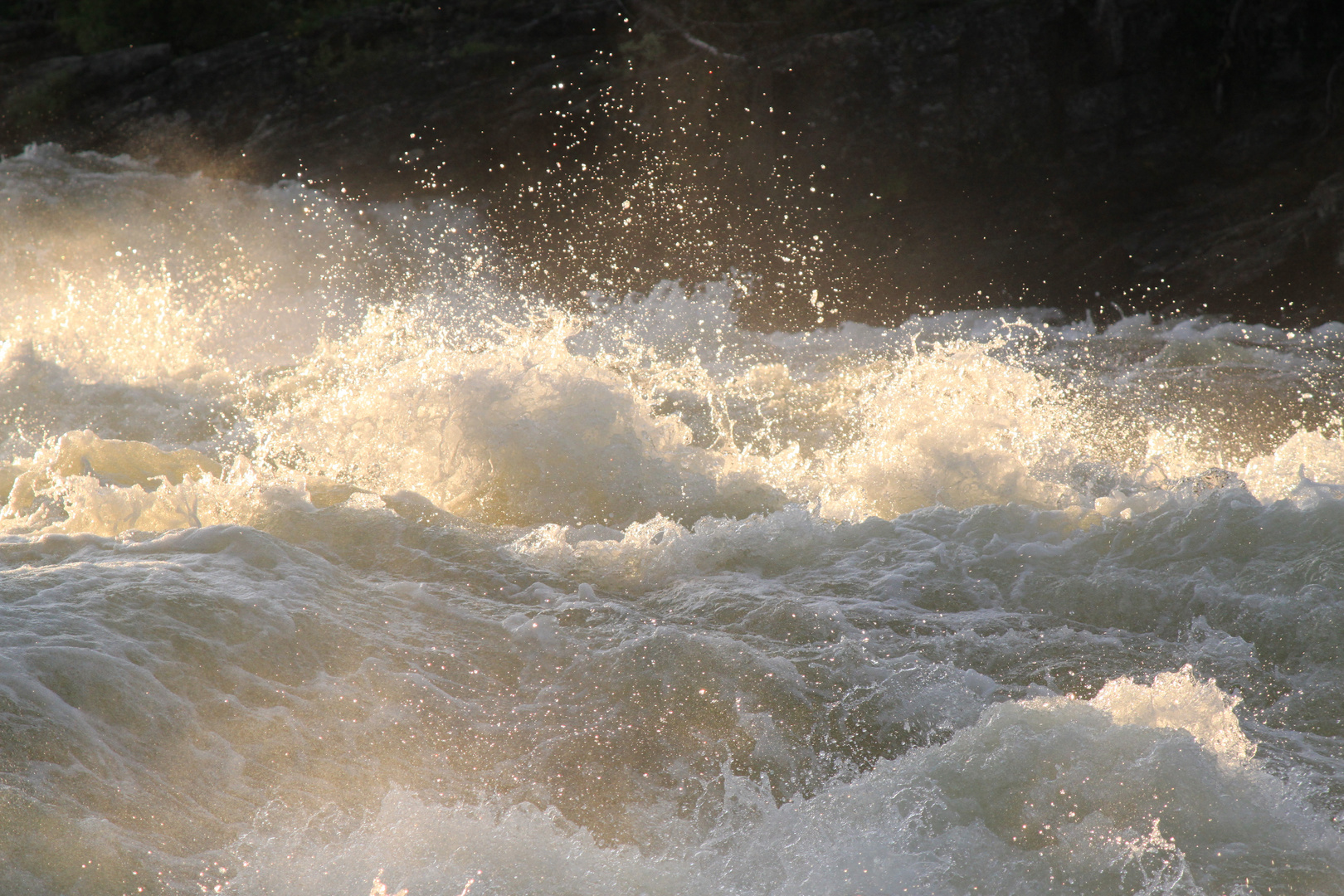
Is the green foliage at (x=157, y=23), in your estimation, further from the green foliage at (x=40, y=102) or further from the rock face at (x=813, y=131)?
the green foliage at (x=40, y=102)

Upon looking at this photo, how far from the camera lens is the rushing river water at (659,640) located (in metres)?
2.58

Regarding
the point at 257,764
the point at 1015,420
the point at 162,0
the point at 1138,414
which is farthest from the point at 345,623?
the point at 162,0

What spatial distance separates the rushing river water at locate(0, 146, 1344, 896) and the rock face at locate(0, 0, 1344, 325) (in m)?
6.02

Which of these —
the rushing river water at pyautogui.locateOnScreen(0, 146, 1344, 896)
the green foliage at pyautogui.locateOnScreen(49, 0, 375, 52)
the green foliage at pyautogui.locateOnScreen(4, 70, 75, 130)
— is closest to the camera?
the rushing river water at pyautogui.locateOnScreen(0, 146, 1344, 896)

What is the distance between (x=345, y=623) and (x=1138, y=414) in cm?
628

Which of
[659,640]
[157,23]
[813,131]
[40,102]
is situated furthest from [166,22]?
[659,640]

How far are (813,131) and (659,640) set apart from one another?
1200 centimetres

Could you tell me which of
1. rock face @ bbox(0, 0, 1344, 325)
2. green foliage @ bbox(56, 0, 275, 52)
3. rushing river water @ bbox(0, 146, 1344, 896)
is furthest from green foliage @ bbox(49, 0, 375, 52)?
rushing river water @ bbox(0, 146, 1344, 896)

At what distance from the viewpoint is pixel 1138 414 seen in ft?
25.1

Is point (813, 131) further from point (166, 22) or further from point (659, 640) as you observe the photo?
point (659, 640)

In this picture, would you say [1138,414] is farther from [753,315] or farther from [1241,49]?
[1241,49]

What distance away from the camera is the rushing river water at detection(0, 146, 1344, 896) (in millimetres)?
2578

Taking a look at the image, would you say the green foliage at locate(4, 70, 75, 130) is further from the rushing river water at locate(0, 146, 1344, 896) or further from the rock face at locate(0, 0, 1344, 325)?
the rushing river water at locate(0, 146, 1344, 896)

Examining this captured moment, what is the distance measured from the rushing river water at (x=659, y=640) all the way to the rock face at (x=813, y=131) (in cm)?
602
